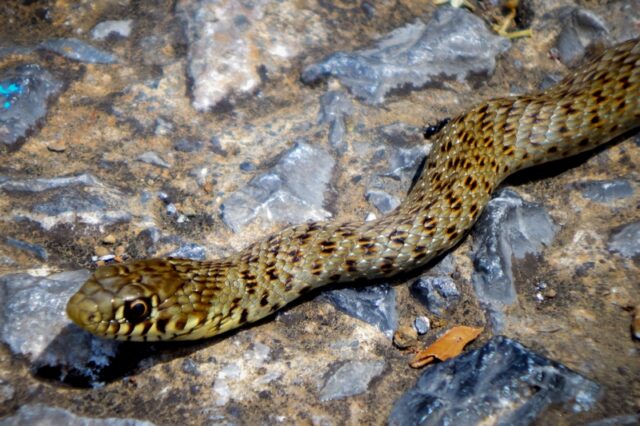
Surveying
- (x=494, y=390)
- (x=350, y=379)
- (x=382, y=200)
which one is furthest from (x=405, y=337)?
(x=382, y=200)

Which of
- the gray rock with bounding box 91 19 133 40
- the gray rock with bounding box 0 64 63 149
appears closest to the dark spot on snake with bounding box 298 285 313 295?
the gray rock with bounding box 0 64 63 149

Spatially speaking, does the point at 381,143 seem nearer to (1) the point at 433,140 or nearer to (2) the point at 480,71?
(1) the point at 433,140

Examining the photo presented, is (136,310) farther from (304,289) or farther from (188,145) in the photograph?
(188,145)

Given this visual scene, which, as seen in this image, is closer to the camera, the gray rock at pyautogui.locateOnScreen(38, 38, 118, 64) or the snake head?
the snake head

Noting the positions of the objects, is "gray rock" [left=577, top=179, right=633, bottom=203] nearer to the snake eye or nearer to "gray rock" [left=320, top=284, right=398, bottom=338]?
"gray rock" [left=320, top=284, right=398, bottom=338]

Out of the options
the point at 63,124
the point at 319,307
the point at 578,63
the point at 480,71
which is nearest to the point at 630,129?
the point at 578,63

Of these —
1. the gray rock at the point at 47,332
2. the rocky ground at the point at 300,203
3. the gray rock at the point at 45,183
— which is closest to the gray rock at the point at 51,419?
the rocky ground at the point at 300,203

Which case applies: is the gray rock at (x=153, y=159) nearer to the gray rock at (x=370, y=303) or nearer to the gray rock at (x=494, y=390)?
the gray rock at (x=370, y=303)
